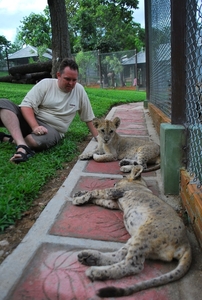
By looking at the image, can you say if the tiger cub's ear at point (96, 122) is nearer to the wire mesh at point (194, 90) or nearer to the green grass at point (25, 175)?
the green grass at point (25, 175)

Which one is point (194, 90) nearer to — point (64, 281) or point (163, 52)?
point (64, 281)

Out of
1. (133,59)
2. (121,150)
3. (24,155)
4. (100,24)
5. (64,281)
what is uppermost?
(100,24)

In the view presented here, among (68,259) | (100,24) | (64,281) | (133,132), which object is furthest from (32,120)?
(100,24)

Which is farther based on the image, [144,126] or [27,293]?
[144,126]

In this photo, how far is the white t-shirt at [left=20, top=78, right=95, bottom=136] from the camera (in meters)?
5.45

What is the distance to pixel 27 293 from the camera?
6.66 ft

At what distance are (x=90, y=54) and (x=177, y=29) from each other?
24.5 metres

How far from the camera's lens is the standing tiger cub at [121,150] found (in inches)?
189

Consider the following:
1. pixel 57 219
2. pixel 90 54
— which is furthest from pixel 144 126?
pixel 90 54

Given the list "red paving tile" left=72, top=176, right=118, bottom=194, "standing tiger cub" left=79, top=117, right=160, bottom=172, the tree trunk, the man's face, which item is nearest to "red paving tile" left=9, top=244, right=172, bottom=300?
"red paving tile" left=72, top=176, right=118, bottom=194

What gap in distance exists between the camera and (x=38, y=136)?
16.9 ft

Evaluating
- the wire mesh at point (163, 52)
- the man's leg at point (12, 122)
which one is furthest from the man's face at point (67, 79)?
the wire mesh at point (163, 52)

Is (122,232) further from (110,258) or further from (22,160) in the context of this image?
(22,160)

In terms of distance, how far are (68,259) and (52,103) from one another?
368cm
